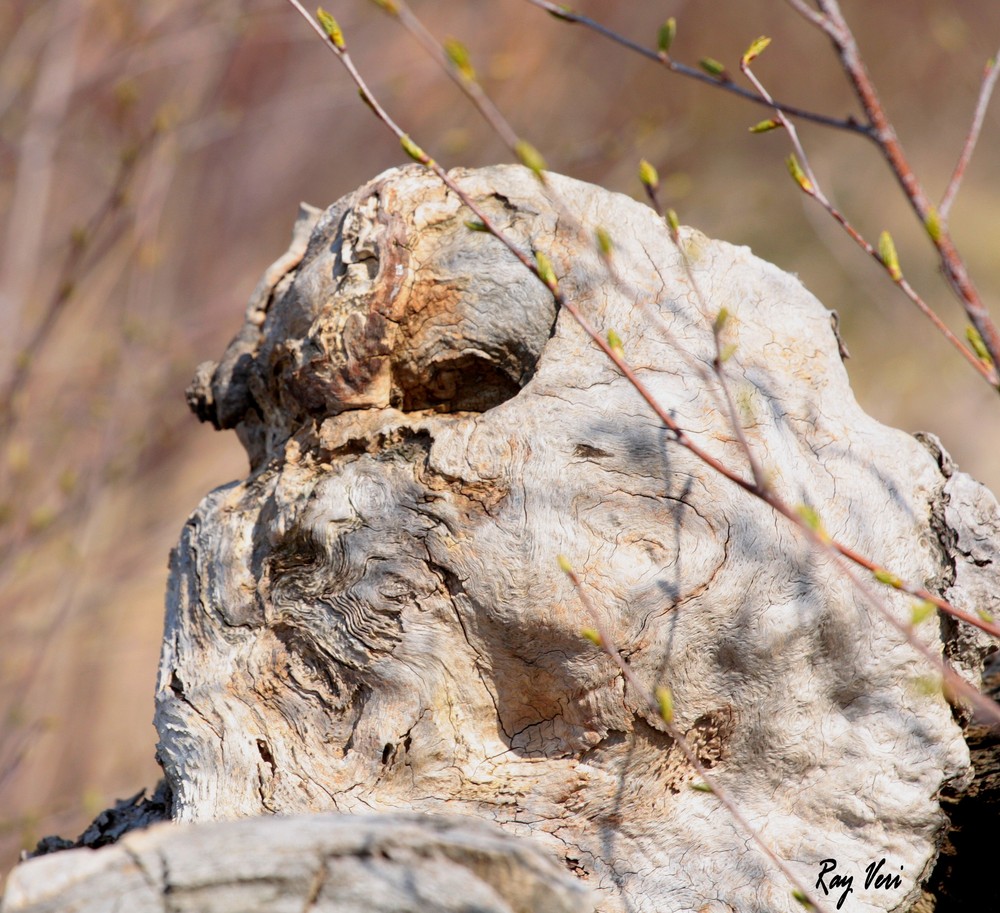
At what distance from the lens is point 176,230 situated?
482 centimetres

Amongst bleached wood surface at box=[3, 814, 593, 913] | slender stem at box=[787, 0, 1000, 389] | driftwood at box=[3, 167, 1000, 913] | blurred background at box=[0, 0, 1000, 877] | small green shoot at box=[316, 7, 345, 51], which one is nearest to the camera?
bleached wood surface at box=[3, 814, 593, 913]

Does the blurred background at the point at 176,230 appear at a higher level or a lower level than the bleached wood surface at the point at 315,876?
higher

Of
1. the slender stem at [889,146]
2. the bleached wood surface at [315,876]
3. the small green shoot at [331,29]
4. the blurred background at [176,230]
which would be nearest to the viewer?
the bleached wood surface at [315,876]

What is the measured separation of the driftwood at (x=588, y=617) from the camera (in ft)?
5.01

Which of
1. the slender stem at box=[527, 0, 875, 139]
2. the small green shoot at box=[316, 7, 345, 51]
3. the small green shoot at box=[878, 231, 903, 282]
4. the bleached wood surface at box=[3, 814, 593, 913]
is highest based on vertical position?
the small green shoot at box=[316, 7, 345, 51]

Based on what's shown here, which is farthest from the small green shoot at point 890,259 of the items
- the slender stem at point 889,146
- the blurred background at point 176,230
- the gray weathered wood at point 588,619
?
the blurred background at point 176,230

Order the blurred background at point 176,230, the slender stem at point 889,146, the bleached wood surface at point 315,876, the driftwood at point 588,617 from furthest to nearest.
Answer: the blurred background at point 176,230 → the driftwood at point 588,617 → the slender stem at point 889,146 → the bleached wood surface at point 315,876

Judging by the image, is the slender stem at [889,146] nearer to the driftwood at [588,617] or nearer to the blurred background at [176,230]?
the driftwood at [588,617]

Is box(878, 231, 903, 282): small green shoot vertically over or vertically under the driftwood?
over

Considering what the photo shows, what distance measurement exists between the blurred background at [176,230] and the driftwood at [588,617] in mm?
1299

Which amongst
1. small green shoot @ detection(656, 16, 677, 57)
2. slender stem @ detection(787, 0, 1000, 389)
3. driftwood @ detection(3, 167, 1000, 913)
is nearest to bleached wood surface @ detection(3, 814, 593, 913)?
driftwood @ detection(3, 167, 1000, 913)

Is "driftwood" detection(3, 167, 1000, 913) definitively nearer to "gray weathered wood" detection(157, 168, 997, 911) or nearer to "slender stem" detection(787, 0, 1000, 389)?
"gray weathered wood" detection(157, 168, 997, 911)

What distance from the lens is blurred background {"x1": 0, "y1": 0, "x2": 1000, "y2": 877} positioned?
3.46 meters

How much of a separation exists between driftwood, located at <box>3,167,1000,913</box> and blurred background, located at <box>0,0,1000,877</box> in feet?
4.26
